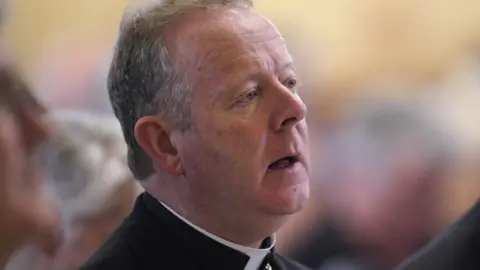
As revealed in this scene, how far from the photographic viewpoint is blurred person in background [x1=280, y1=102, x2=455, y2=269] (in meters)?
1.33

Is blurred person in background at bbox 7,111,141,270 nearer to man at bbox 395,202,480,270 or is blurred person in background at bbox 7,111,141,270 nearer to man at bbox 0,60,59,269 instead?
man at bbox 0,60,59,269

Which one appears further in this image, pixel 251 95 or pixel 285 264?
pixel 285 264

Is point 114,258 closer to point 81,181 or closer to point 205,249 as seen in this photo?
point 205,249

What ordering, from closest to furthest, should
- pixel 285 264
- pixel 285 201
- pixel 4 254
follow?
pixel 285 201 < pixel 285 264 < pixel 4 254

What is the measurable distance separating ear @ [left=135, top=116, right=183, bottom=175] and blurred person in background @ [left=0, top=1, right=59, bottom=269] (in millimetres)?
357

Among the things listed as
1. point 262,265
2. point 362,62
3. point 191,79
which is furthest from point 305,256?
point 191,79

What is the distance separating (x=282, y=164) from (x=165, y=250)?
22 centimetres

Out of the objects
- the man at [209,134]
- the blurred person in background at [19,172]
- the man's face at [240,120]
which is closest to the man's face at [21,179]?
the blurred person in background at [19,172]

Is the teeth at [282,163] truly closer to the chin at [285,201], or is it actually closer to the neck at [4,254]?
the chin at [285,201]

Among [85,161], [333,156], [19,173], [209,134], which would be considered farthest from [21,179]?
[333,156]

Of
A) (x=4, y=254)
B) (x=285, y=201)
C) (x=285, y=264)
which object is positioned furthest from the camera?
(x=4, y=254)

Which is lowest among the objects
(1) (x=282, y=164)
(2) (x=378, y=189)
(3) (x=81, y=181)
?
(2) (x=378, y=189)

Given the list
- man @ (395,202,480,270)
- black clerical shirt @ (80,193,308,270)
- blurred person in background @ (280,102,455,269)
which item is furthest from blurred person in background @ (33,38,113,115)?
man @ (395,202,480,270)

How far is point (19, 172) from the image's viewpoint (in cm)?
132
